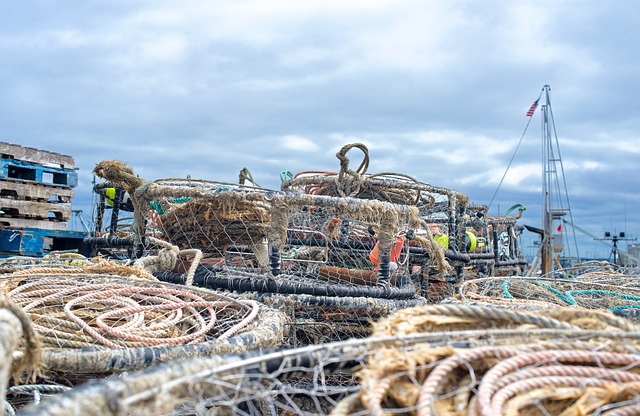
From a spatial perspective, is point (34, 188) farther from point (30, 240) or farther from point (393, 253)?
point (393, 253)

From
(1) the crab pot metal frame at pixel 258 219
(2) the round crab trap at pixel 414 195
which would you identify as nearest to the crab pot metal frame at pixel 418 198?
(2) the round crab trap at pixel 414 195

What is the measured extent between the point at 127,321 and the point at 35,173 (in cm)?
710

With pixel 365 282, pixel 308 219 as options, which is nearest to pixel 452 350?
pixel 365 282

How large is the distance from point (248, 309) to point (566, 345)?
1601 millimetres

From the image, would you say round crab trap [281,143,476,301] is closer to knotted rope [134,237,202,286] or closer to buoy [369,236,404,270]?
buoy [369,236,404,270]

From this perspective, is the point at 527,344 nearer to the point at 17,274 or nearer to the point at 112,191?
the point at 17,274

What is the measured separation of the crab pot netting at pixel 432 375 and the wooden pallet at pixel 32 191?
8042 millimetres

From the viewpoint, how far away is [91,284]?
107 inches

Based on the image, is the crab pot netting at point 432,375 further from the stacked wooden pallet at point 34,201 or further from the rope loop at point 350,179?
the stacked wooden pallet at point 34,201

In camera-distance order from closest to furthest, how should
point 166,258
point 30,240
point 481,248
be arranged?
point 166,258, point 30,240, point 481,248

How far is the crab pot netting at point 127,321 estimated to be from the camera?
1.87 metres

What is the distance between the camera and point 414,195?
611cm

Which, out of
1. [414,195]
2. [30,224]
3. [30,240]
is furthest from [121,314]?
[30,224]

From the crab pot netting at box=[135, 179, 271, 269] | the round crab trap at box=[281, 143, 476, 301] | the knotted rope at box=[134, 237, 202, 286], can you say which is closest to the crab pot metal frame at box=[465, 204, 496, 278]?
the round crab trap at box=[281, 143, 476, 301]
